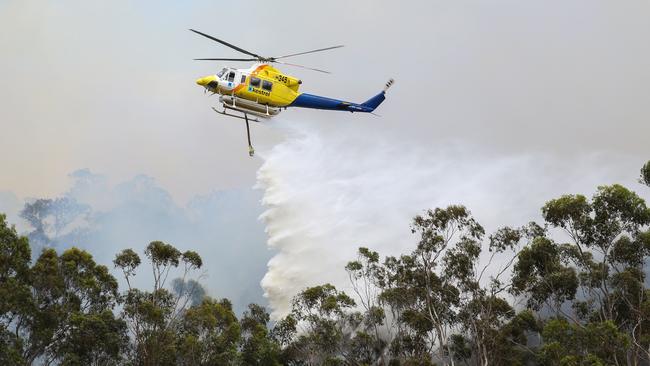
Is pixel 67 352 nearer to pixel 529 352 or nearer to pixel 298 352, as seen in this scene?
pixel 298 352

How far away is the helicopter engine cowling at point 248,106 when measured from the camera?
35625 mm

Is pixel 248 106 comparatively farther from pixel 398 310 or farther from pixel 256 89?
pixel 398 310

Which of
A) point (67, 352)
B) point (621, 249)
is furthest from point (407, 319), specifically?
point (67, 352)

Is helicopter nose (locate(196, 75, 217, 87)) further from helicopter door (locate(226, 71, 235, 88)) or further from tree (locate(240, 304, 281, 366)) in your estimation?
tree (locate(240, 304, 281, 366))

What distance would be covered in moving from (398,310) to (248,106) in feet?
66.2

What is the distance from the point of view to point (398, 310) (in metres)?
47.8

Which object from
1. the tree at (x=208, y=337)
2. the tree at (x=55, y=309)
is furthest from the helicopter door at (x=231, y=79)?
the tree at (x=208, y=337)

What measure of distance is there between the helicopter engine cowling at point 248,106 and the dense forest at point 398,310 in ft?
46.5

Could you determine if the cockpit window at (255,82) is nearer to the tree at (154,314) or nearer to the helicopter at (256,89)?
the helicopter at (256,89)

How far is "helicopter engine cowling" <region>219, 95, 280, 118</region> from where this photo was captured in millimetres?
35625

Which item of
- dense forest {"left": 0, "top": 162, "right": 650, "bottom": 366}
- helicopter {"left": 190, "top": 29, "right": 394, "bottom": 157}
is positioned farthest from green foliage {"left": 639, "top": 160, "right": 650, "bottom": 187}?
helicopter {"left": 190, "top": 29, "right": 394, "bottom": 157}

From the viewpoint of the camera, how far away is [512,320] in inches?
1879

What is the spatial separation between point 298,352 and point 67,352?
673 inches

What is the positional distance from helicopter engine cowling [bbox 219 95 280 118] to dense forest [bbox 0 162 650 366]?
46.5 ft
